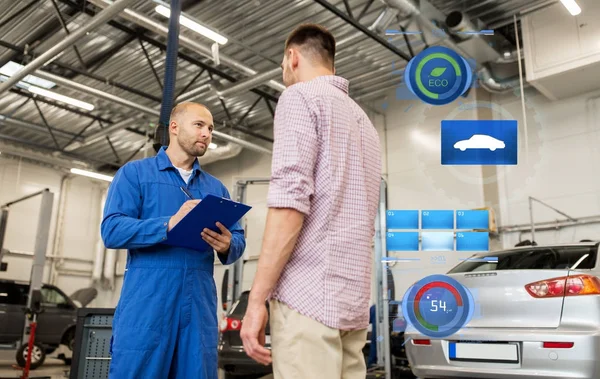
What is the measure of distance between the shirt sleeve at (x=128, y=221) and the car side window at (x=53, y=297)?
888 centimetres

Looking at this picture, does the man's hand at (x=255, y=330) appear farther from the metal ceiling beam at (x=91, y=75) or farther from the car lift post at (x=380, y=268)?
the metal ceiling beam at (x=91, y=75)

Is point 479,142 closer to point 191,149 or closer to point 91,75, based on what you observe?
point 191,149

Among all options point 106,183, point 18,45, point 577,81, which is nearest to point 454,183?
point 577,81

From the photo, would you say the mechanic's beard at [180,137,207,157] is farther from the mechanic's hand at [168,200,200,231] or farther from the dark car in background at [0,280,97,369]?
the dark car in background at [0,280,97,369]

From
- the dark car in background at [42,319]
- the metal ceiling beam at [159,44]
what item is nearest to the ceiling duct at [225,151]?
the metal ceiling beam at [159,44]

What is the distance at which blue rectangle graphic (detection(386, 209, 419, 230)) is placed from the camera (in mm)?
3152

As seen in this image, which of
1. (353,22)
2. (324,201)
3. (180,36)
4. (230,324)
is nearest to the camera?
(324,201)

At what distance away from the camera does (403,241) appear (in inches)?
122

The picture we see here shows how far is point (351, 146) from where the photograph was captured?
132cm

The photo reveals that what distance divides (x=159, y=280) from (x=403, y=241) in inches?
65.7

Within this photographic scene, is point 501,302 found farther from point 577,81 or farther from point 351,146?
point 577,81

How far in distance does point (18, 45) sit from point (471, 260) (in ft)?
28.0

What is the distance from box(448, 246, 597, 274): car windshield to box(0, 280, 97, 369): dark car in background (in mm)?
7751

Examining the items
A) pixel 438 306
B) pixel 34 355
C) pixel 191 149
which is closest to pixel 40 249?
pixel 34 355
